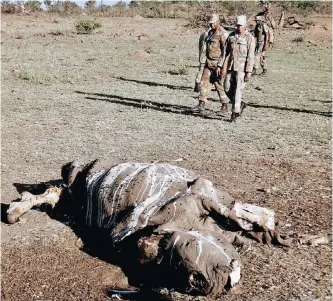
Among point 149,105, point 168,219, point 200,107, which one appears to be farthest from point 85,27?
point 168,219

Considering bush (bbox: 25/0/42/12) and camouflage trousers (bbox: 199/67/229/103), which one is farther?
bush (bbox: 25/0/42/12)

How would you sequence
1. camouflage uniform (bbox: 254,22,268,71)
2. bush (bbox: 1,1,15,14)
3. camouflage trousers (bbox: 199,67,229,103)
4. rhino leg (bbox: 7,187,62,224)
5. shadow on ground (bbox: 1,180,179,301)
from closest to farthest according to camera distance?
shadow on ground (bbox: 1,180,179,301) → rhino leg (bbox: 7,187,62,224) → camouflage trousers (bbox: 199,67,229,103) → camouflage uniform (bbox: 254,22,268,71) → bush (bbox: 1,1,15,14)

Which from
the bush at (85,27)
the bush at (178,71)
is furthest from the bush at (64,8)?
the bush at (178,71)

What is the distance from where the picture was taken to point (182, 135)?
9.49 metres

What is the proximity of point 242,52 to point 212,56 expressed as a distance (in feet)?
2.81

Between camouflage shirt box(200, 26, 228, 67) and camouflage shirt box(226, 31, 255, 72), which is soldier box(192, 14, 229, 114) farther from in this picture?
camouflage shirt box(226, 31, 255, 72)

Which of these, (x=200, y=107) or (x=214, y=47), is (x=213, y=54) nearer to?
(x=214, y=47)

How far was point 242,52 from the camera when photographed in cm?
1001

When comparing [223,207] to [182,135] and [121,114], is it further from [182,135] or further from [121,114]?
[121,114]

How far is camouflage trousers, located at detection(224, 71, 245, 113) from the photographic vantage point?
10125mm

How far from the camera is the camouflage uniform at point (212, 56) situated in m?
10.7

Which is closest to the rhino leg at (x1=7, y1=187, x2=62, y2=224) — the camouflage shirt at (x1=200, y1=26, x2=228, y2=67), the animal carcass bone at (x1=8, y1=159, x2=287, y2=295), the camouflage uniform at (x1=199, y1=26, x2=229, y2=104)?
the animal carcass bone at (x1=8, y1=159, x2=287, y2=295)

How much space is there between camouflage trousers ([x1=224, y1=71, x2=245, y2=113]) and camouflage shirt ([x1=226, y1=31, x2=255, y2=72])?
0.13 m

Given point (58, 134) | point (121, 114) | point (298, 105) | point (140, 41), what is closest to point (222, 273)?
point (58, 134)
